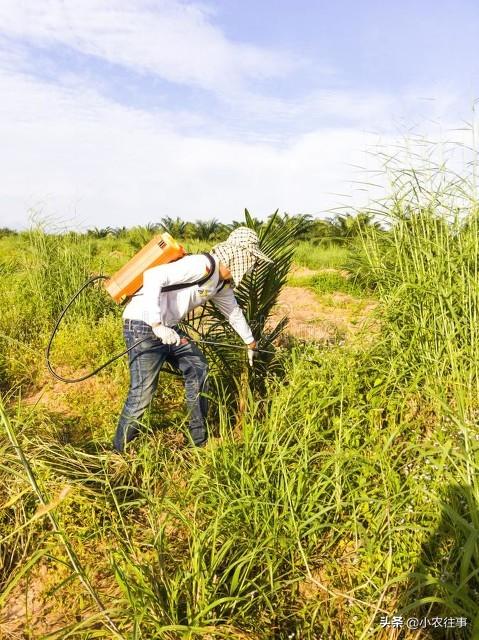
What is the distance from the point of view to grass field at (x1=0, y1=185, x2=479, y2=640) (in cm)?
192

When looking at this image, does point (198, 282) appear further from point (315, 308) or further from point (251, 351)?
point (315, 308)

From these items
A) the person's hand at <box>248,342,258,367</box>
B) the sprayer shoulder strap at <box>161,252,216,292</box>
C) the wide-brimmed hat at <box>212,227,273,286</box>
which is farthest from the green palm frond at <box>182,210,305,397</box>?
the sprayer shoulder strap at <box>161,252,216,292</box>

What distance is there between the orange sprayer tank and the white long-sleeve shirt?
0.24 feet

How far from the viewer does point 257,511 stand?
2.27m

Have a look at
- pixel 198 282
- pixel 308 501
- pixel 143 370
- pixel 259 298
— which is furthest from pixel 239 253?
pixel 308 501

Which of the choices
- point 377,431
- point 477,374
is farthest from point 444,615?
point 477,374

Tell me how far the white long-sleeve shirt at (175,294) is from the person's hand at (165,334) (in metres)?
0.04

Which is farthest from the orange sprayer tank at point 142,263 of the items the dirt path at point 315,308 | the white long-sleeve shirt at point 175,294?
the dirt path at point 315,308

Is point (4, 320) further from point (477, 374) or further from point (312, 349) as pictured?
point (477, 374)

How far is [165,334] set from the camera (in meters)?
2.98

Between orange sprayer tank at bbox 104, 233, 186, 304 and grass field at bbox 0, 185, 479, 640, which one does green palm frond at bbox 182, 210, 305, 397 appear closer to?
grass field at bbox 0, 185, 479, 640

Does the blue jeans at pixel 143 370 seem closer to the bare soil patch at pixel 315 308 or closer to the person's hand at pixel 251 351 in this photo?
the person's hand at pixel 251 351

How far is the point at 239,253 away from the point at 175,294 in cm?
49

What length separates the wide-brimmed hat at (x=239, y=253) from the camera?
→ 3229mm
